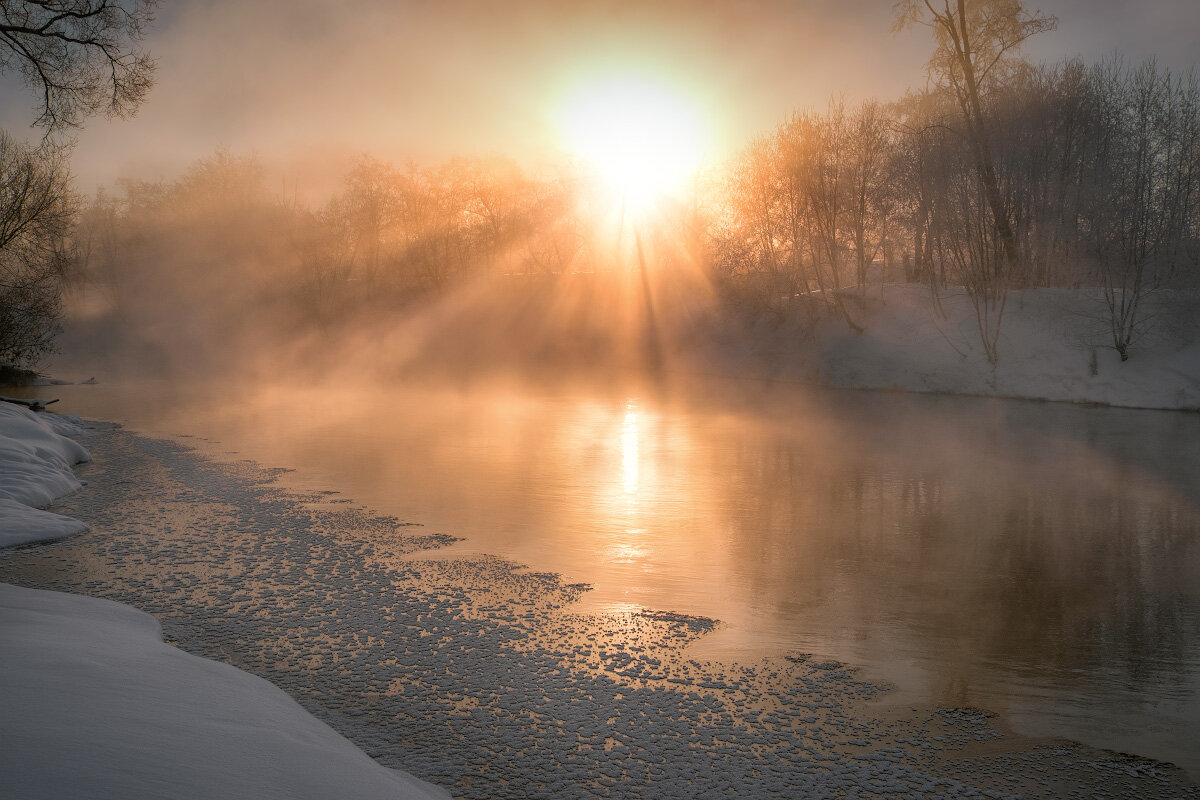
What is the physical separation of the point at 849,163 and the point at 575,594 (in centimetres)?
3065

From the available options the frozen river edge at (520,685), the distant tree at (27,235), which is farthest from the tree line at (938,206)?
the frozen river edge at (520,685)

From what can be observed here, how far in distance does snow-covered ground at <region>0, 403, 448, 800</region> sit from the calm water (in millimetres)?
3461

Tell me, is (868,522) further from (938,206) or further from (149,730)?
(938,206)

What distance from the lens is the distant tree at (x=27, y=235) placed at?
24.1 meters

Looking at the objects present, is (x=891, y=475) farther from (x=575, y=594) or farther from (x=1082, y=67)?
(x=1082, y=67)

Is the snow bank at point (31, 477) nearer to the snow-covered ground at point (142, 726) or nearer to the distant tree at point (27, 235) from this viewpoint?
the snow-covered ground at point (142, 726)

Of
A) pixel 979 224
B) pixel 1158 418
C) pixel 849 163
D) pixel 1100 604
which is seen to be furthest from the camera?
pixel 849 163

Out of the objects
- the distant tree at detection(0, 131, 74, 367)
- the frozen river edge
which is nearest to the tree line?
the distant tree at detection(0, 131, 74, 367)

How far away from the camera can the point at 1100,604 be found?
7.80 m

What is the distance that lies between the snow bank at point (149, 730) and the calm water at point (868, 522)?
11.0 ft

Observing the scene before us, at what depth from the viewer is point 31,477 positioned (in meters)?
11.7

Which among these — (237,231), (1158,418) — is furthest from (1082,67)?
(237,231)

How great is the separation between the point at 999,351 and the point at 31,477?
28429mm

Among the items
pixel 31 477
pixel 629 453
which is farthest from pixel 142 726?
pixel 629 453
